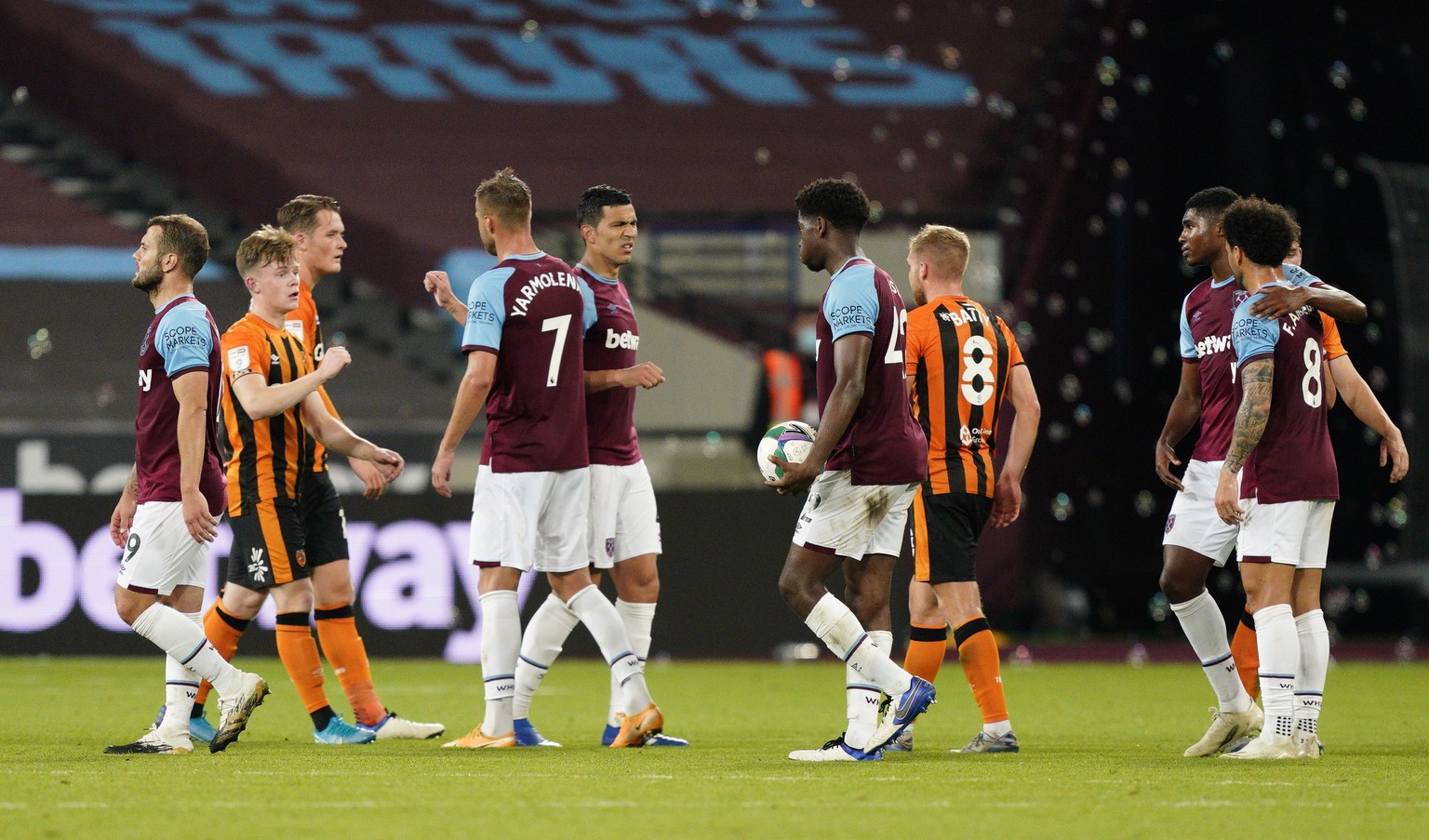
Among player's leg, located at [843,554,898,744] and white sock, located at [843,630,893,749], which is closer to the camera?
white sock, located at [843,630,893,749]

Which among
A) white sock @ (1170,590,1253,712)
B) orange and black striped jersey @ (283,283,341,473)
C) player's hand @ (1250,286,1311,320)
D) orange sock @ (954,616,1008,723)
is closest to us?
player's hand @ (1250,286,1311,320)

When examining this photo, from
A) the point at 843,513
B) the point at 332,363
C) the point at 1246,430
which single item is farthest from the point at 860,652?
the point at 332,363

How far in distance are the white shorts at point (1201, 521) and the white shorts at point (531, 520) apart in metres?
2.25

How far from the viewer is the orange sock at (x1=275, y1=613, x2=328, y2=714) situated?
669cm

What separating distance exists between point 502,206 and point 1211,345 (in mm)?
2737

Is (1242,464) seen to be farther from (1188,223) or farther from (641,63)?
(641,63)

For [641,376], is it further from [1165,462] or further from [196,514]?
[1165,462]

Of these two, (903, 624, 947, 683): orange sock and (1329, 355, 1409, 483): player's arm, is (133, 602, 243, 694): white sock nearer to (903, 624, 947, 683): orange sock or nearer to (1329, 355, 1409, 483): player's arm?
(903, 624, 947, 683): orange sock

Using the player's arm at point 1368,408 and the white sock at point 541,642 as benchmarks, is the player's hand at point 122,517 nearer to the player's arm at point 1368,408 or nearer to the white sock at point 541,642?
the white sock at point 541,642

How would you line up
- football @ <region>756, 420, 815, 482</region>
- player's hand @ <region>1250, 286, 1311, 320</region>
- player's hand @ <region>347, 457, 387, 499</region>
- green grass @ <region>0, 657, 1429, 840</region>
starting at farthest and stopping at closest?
1. player's hand @ <region>347, 457, 387, 499</region>
2. football @ <region>756, 420, 815, 482</region>
3. player's hand @ <region>1250, 286, 1311, 320</region>
4. green grass @ <region>0, 657, 1429, 840</region>

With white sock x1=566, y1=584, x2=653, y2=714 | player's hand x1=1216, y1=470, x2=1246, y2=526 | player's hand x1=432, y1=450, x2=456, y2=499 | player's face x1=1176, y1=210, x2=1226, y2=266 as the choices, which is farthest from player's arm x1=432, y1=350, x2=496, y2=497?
player's face x1=1176, y1=210, x2=1226, y2=266

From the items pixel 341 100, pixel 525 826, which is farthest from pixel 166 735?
pixel 341 100

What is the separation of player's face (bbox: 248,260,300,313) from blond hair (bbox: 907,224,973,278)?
2.36m

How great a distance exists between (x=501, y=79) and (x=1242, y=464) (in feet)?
52.2
